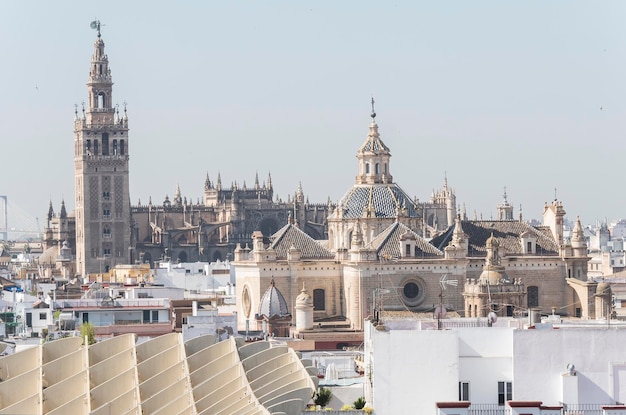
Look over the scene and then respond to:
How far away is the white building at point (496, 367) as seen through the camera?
30.8 metres

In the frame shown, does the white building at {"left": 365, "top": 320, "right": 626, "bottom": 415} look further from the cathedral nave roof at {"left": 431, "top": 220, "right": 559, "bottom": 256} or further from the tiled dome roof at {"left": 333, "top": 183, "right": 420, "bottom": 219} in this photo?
the tiled dome roof at {"left": 333, "top": 183, "right": 420, "bottom": 219}

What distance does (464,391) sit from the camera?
3162cm

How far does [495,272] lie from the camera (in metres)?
71.3

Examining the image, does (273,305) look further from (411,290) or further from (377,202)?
(377,202)

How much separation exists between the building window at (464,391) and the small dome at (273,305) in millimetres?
38498

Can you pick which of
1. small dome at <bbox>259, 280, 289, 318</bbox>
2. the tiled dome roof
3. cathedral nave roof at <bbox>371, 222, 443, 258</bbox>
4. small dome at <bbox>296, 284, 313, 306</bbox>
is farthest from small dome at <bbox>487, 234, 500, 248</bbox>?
small dome at <bbox>259, 280, 289, 318</bbox>

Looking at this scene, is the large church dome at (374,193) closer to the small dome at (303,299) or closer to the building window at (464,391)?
the small dome at (303,299)

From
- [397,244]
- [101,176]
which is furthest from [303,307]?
[101,176]

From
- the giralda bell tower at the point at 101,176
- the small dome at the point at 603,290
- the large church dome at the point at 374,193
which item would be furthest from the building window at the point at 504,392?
the giralda bell tower at the point at 101,176

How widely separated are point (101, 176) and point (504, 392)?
4868 inches

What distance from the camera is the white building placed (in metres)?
30.8

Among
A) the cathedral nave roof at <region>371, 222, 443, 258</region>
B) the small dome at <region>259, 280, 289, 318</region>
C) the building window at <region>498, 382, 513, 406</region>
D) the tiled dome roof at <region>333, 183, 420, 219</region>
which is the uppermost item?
the tiled dome roof at <region>333, 183, 420, 219</region>

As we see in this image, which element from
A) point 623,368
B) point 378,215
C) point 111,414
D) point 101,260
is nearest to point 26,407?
point 111,414

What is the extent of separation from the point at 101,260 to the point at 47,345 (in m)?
115
